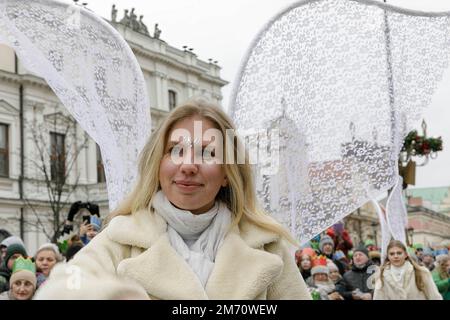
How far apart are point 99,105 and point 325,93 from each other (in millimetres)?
1167

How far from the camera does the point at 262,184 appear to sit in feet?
11.5

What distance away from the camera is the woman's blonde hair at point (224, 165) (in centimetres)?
161

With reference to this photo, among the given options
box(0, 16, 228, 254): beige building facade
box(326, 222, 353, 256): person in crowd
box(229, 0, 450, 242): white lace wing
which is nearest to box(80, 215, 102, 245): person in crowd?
box(229, 0, 450, 242): white lace wing

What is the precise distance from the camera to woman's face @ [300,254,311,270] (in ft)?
21.5

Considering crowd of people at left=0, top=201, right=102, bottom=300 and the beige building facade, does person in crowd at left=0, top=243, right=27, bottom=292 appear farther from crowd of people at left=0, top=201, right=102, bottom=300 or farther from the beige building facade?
the beige building facade

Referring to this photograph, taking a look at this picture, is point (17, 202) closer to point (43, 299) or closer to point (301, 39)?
point (301, 39)

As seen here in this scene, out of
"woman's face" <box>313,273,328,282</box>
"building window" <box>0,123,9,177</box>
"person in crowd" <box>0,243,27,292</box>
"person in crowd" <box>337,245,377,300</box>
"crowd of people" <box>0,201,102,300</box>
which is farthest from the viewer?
"building window" <box>0,123,9,177</box>

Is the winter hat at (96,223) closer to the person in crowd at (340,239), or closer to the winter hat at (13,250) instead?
the winter hat at (13,250)

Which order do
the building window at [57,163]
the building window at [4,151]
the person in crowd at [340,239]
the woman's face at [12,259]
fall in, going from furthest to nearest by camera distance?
the building window at [4,151], the building window at [57,163], the person in crowd at [340,239], the woman's face at [12,259]

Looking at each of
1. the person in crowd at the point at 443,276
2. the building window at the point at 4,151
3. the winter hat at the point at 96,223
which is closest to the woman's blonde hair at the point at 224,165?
the winter hat at the point at 96,223

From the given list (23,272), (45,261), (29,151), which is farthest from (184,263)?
(29,151)

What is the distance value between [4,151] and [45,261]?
1971cm
